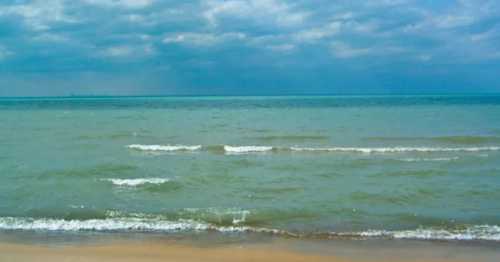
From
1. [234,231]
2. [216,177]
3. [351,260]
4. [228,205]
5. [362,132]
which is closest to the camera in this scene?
[351,260]

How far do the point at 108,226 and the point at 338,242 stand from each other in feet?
15.5

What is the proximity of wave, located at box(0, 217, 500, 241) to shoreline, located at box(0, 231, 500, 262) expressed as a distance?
14.5 inches

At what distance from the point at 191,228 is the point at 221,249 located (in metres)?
1.82

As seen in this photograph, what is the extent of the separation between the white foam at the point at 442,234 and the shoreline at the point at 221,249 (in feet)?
1.05

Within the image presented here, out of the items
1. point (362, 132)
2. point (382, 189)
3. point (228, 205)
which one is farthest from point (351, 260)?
point (362, 132)

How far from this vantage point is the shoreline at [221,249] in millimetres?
10094

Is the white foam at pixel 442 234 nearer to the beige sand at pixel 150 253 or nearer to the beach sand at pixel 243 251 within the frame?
the beach sand at pixel 243 251

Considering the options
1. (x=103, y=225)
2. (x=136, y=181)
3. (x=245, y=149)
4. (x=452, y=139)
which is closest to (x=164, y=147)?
(x=245, y=149)

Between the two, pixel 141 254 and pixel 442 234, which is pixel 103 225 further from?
pixel 442 234

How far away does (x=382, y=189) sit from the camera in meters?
16.3

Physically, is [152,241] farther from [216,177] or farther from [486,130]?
[486,130]

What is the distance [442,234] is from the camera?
1177cm

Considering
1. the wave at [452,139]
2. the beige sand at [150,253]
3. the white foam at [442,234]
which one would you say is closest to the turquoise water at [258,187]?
the white foam at [442,234]

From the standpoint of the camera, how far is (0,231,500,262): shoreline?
10.1 m
